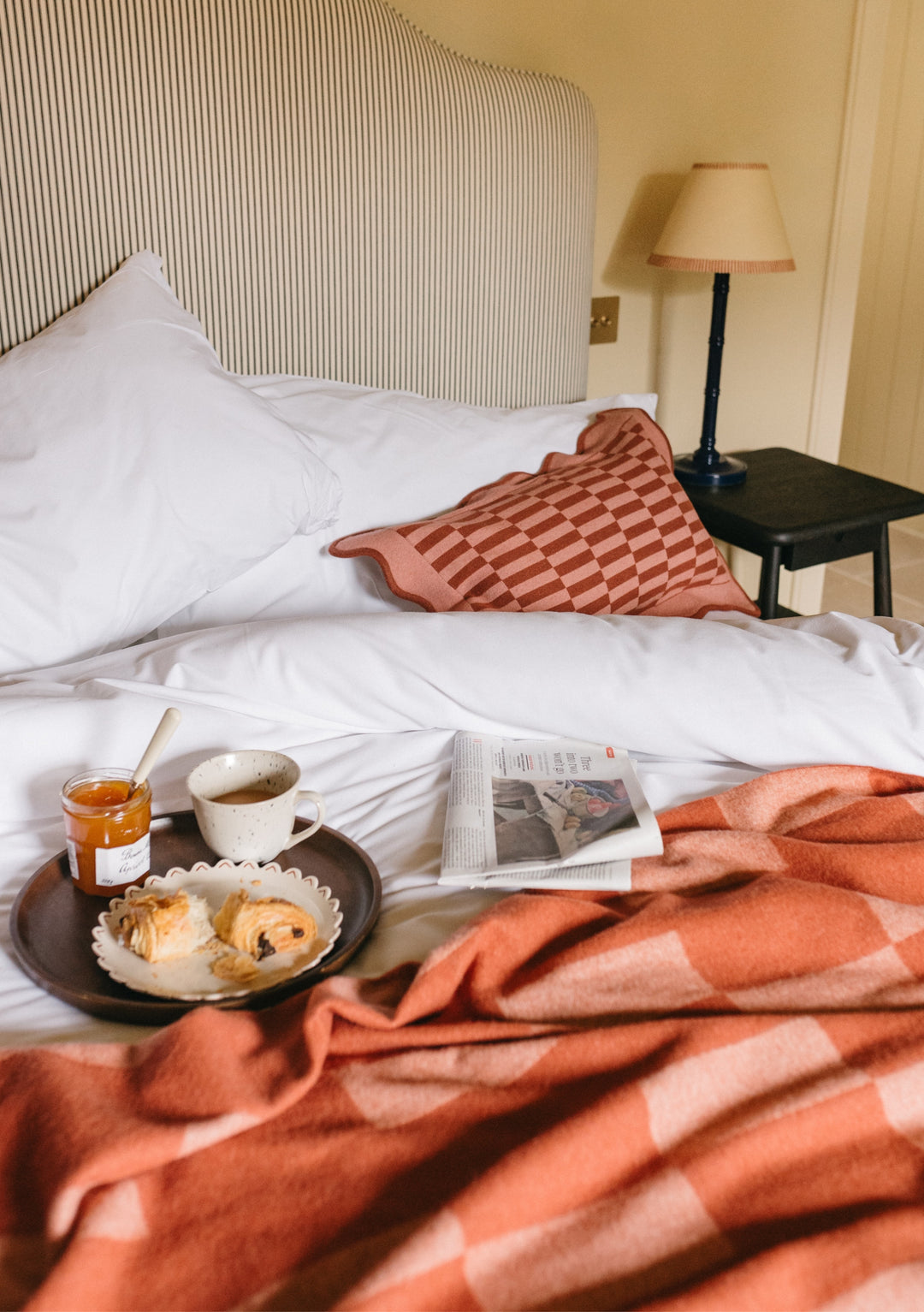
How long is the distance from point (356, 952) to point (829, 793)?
20.1 inches

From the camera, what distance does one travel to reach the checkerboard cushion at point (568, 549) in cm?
143

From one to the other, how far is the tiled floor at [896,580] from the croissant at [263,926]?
8.36 feet

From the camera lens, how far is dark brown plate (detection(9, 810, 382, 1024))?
2.72ft

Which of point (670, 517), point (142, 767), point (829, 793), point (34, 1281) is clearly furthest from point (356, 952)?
point (670, 517)

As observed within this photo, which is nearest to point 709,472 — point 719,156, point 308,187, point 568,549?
point 719,156

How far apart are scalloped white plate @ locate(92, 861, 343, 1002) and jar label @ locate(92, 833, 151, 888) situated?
0.01m

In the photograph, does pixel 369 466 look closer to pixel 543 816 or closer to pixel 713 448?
pixel 543 816

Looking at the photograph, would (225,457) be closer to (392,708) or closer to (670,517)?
(392,708)

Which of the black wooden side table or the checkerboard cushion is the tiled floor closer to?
the black wooden side table

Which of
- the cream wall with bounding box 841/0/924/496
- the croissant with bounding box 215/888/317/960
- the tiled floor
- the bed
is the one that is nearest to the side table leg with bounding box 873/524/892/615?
the bed

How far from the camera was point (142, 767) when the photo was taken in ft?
3.14

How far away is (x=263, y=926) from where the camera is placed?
87 centimetres

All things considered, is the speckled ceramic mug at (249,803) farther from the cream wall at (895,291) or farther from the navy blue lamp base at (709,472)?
the cream wall at (895,291)

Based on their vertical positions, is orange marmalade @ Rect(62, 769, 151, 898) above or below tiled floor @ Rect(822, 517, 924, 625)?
above
